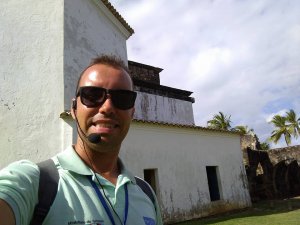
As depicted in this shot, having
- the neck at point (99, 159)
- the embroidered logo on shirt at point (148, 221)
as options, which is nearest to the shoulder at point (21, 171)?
the neck at point (99, 159)

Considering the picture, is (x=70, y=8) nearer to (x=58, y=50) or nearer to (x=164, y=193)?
(x=58, y=50)

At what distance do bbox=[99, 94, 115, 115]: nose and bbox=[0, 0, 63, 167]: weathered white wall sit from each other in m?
7.61

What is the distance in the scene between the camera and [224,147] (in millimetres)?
14523

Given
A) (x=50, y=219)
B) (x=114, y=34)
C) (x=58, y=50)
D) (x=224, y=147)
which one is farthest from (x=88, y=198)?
(x=224, y=147)

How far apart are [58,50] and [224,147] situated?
9103 millimetres

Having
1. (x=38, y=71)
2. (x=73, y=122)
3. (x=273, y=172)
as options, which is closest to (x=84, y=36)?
(x=38, y=71)

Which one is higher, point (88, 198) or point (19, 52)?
point (19, 52)

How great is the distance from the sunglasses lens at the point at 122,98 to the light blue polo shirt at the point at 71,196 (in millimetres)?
346

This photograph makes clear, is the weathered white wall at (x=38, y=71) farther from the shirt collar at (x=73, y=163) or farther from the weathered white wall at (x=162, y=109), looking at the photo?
the shirt collar at (x=73, y=163)

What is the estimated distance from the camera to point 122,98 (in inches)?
63.7

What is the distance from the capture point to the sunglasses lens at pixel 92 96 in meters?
1.55

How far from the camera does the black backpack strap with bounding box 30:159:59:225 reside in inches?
44.1

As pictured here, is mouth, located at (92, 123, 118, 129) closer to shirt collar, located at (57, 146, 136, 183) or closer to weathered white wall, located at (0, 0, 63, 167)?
shirt collar, located at (57, 146, 136, 183)

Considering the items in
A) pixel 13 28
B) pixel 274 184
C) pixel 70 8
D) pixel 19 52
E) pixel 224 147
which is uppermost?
pixel 70 8
